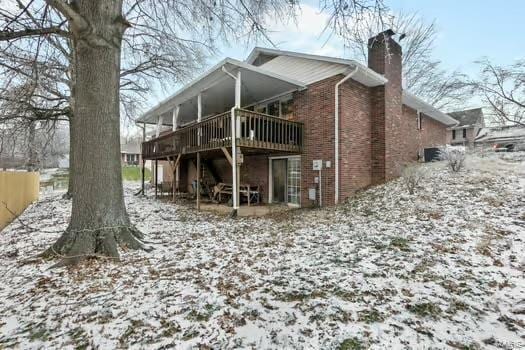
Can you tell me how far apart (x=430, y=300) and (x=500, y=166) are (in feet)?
32.1

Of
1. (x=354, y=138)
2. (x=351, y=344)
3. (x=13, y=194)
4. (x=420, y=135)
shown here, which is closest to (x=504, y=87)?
(x=420, y=135)

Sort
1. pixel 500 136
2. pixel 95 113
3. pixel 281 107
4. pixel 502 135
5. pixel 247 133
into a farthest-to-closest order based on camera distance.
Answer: pixel 502 135
pixel 500 136
pixel 281 107
pixel 247 133
pixel 95 113

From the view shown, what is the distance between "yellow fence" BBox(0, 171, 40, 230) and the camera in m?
7.12

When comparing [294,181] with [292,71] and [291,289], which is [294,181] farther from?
[291,289]

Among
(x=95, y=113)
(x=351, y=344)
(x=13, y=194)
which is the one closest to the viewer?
(x=351, y=344)

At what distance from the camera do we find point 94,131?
168 inches

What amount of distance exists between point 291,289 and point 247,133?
6.55 metres

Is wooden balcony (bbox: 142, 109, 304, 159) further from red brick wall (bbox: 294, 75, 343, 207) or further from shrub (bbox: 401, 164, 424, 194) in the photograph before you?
shrub (bbox: 401, 164, 424, 194)

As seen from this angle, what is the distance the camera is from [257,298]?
9.84 feet

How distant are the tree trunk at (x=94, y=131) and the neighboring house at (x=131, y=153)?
52270mm

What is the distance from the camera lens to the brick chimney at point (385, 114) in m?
9.52

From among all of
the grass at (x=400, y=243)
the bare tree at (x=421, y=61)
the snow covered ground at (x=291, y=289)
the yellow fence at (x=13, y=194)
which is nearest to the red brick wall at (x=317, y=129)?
the snow covered ground at (x=291, y=289)

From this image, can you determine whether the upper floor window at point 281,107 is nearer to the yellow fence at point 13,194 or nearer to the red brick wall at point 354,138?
the red brick wall at point 354,138

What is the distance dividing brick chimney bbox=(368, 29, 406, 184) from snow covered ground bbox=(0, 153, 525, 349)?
3.67m
